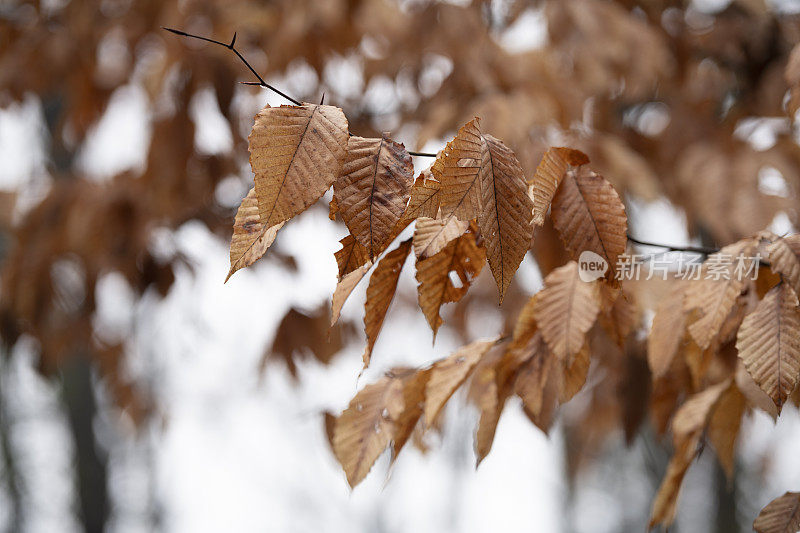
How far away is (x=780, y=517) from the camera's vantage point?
2.43ft

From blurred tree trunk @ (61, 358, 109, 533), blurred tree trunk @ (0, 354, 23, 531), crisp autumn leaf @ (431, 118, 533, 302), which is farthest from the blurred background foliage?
blurred tree trunk @ (0, 354, 23, 531)

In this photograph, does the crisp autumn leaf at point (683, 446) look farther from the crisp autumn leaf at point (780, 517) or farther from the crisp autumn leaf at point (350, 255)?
the crisp autumn leaf at point (350, 255)

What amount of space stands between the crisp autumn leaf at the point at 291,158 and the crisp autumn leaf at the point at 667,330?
1.64 feet

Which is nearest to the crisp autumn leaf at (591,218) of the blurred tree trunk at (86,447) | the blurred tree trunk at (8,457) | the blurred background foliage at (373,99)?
the blurred background foliage at (373,99)

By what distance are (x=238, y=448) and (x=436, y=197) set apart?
30.1 feet

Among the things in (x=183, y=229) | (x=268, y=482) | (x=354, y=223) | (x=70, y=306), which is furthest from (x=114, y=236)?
(x=268, y=482)

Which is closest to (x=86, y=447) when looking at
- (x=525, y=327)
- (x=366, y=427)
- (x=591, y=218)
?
(x=366, y=427)

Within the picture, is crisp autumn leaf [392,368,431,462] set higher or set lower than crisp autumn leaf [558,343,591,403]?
lower

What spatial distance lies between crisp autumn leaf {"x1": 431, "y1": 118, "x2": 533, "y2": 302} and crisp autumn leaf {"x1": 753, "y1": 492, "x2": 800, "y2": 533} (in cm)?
46

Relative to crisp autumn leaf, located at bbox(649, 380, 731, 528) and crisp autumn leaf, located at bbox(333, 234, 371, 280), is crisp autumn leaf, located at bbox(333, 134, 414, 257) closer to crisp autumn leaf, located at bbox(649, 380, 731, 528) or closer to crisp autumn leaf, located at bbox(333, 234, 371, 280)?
crisp autumn leaf, located at bbox(333, 234, 371, 280)

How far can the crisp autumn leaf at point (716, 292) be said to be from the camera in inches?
27.8

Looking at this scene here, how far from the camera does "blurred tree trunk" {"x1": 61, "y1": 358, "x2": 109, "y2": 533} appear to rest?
13.8 feet

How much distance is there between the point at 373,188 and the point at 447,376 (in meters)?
0.32

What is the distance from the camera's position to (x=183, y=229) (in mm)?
1919
